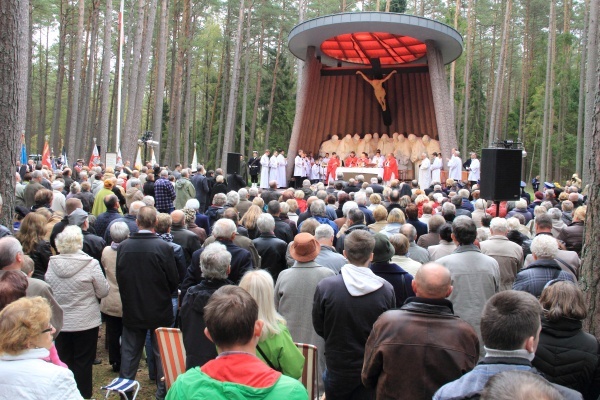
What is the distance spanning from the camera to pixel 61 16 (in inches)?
1235

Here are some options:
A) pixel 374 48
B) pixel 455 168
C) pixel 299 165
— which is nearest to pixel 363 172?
pixel 299 165

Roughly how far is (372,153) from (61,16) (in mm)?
19871

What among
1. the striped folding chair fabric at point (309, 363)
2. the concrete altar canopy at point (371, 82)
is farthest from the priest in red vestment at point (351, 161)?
the striped folding chair fabric at point (309, 363)

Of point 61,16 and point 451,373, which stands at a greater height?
point 61,16

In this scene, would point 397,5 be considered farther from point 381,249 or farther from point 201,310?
point 201,310

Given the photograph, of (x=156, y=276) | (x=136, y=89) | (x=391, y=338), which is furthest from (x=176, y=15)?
(x=391, y=338)

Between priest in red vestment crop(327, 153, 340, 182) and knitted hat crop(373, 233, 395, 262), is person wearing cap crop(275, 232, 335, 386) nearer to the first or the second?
knitted hat crop(373, 233, 395, 262)

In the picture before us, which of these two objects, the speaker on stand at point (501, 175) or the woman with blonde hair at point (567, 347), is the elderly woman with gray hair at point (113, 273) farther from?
the speaker on stand at point (501, 175)

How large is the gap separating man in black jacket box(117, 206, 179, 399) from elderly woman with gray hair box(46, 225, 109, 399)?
264 millimetres

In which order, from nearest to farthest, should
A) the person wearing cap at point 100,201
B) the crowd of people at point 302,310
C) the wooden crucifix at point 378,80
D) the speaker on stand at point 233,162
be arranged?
the crowd of people at point 302,310 < the person wearing cap at point 100,201 < the speaker on stand at point 233,162 < the wooden crucifix at point 378,80

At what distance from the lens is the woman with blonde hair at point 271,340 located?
2.78 meters

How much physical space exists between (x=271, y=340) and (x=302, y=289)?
132 centimetres

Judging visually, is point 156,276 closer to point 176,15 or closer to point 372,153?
point 372,153

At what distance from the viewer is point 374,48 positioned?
2219 centimetres
